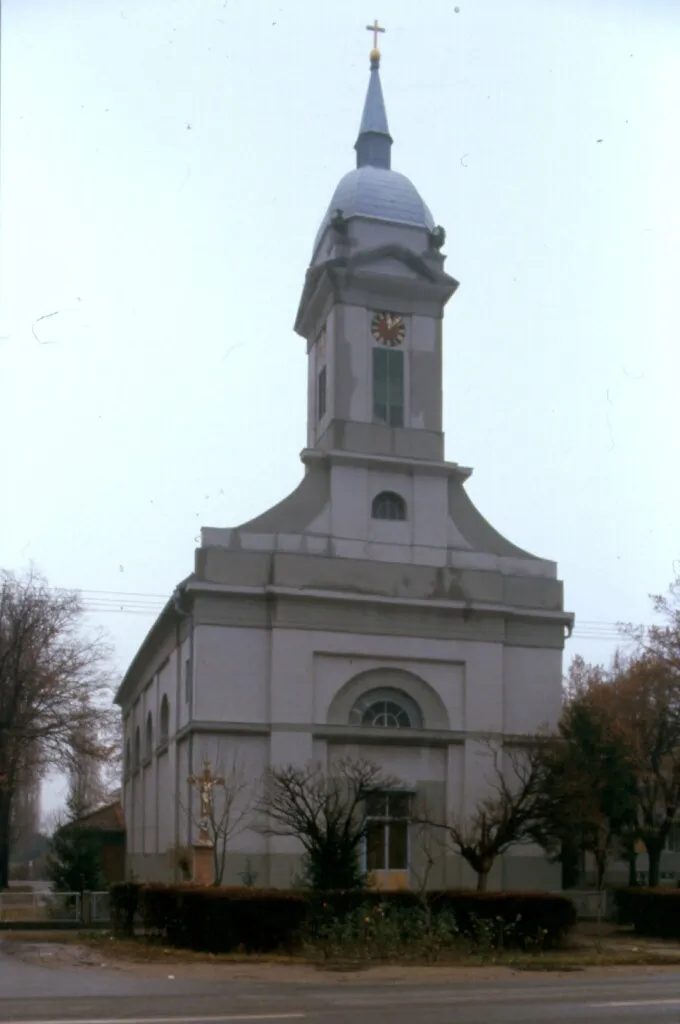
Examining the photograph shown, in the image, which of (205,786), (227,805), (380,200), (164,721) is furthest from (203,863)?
(380,200)

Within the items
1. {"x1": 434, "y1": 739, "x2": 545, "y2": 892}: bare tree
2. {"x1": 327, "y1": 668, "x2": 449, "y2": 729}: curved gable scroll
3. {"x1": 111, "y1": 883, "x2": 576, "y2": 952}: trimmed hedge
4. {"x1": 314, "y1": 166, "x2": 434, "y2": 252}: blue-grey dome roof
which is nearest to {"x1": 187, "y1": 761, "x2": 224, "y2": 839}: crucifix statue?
{"x1": 111, "y1": 883, "x2": 576, "y2": 952}: trimmed hedge

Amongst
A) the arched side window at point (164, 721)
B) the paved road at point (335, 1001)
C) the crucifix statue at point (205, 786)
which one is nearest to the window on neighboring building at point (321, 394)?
the arched side window at point (164, 721)

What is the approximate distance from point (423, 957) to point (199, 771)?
49.4ft

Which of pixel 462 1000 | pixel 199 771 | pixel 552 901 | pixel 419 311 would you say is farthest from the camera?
pixel 419 311

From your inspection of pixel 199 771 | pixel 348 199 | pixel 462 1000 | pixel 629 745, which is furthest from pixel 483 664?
pixel 462 1000

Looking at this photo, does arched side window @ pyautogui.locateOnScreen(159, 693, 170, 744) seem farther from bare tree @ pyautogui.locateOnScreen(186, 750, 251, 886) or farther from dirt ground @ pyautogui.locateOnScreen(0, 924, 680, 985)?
dirt ground @ pyautogui.locateOnScreen(0, 924, 680, 985)

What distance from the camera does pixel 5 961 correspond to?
2378 centimetres

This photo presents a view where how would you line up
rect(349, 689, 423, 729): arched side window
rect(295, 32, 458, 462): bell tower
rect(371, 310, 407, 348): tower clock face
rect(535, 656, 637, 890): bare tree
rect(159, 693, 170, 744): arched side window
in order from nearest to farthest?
rect(535, 656, 637, 890): bare tree → rect(349, 689, 423, 729): arched side window → rect(295, 32, 458, 462): bell tower → rect(371, 310, 407, 348): tower clock face → rect(159, 693, 170, 744): arched side window

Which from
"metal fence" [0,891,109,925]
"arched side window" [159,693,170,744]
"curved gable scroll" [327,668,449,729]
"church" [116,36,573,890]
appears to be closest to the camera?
"metal fence" [0,891,109,925]

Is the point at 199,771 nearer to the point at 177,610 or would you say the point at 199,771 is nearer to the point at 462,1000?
the point at 177,610

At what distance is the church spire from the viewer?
47000mm

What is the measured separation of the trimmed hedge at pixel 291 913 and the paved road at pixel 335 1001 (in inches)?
147

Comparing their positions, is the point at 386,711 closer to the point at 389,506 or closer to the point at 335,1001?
the point at 389,506

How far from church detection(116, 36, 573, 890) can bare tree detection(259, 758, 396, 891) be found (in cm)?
74
